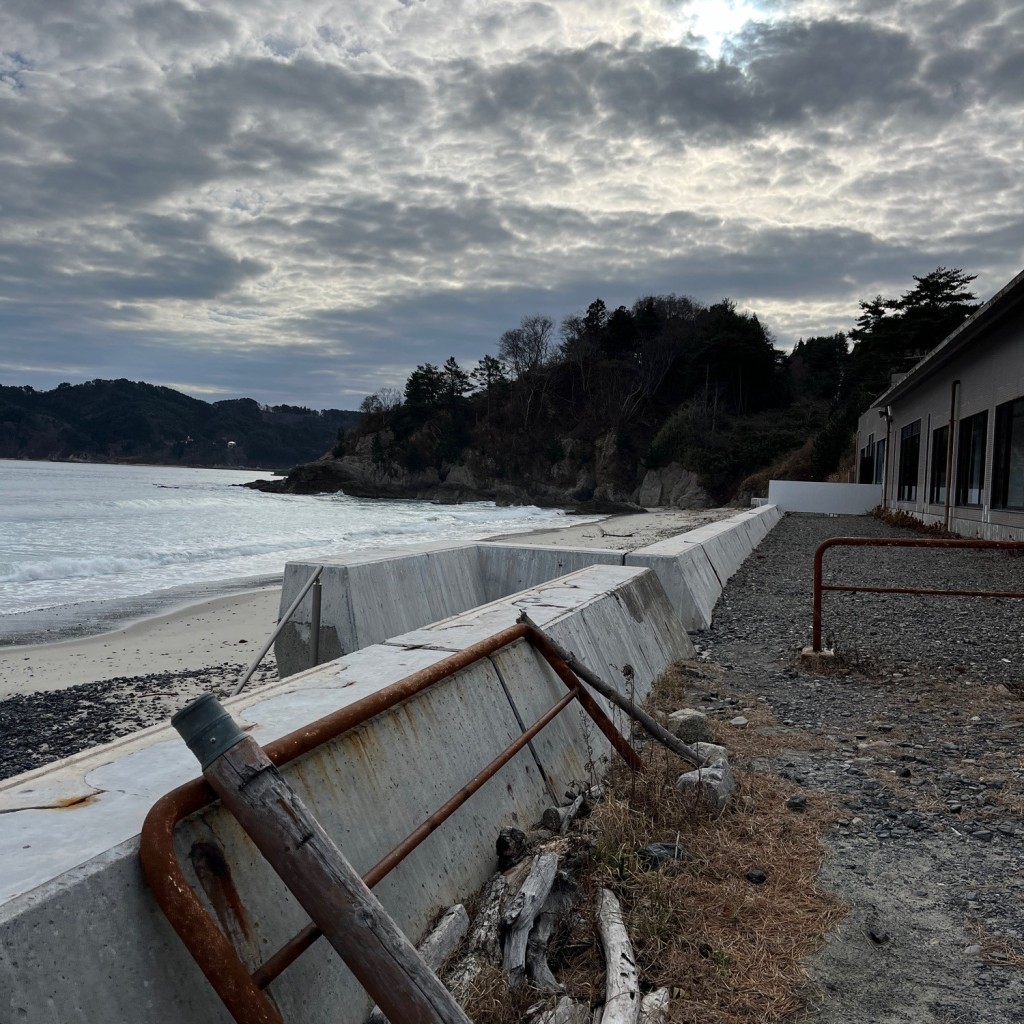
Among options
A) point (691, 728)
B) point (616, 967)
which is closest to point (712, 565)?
point (691, 728)

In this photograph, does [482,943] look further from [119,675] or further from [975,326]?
[975,326]

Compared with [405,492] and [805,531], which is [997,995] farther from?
[405,492]

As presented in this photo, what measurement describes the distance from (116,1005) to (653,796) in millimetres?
2558

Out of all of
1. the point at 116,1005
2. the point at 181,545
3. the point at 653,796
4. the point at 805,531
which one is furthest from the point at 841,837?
the point at 181,545

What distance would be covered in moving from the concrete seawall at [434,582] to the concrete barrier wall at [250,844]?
2.38m

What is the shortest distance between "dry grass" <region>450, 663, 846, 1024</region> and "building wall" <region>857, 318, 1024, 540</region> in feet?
47.7

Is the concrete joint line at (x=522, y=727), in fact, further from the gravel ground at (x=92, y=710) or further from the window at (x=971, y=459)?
the window at (x=971, y=459)

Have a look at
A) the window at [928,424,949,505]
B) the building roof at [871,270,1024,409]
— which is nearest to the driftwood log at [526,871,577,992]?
the building roof at [871,270,1024,409]

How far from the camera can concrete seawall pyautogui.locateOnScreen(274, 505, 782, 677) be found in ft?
23.0

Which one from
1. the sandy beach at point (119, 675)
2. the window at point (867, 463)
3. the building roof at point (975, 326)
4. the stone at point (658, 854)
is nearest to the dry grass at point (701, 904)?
the stone at point (658, 854)

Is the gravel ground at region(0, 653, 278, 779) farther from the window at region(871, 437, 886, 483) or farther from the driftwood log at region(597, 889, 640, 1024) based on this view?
the window at region(871, 437, 886, 483)

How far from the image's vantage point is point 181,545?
2630cm

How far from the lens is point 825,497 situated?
36.0 m

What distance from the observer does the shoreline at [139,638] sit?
9.51m
